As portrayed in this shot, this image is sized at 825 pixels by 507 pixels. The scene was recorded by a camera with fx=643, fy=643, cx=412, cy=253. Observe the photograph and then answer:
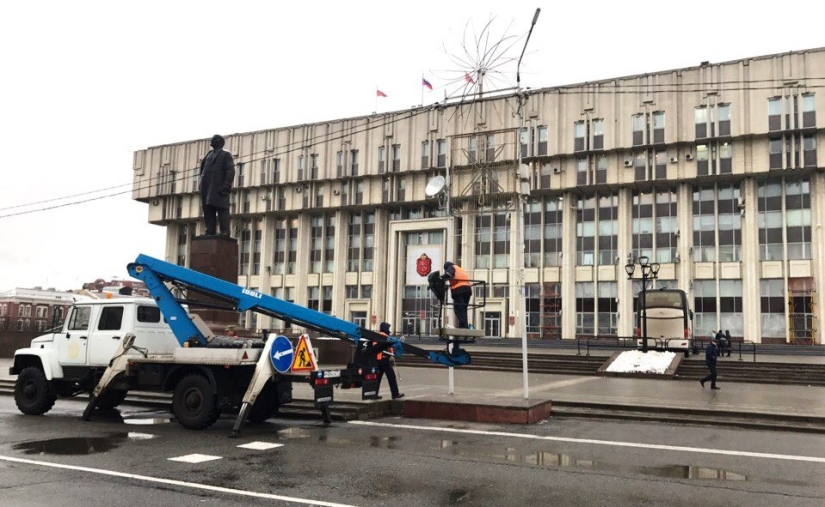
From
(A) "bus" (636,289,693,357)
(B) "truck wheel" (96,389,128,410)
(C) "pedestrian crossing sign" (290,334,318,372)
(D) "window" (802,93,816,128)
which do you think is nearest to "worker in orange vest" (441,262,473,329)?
(C) "pedestrian crossing sign" (290,334,318,372)

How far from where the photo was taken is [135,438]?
405 inches

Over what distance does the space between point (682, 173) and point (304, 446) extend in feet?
147

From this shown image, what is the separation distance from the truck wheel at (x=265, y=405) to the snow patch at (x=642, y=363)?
15973 millimetres

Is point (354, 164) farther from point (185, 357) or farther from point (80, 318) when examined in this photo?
point (185, 357)

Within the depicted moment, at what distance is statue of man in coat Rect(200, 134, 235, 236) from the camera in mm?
19188

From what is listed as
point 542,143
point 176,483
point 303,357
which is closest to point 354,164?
point 542,143

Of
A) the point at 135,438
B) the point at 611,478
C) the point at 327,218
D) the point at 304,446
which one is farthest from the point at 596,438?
the point at 327,218

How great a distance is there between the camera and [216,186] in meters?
19.2

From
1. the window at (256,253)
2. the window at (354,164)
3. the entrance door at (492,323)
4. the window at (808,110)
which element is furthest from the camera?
the window at (256,253)

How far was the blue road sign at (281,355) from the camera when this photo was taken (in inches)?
428

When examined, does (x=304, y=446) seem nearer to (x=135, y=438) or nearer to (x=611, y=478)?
(x=135, y=438)

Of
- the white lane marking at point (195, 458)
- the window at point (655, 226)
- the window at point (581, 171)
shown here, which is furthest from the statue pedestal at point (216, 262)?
the window at point (655, 226)

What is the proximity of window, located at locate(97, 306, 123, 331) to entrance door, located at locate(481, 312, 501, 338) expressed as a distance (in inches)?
1655

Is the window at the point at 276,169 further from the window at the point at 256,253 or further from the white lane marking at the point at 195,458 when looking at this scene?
the white lane marking at the point at 195,458
